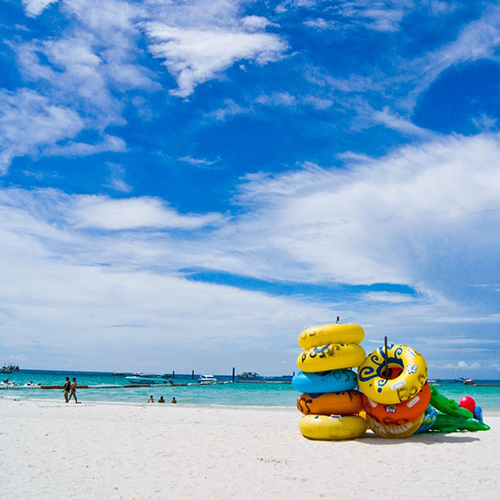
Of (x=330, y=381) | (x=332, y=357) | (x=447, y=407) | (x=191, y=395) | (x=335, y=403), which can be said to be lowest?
(x=191, y=395)

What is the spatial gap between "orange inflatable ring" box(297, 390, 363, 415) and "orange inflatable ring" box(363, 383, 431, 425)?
16.0 inches

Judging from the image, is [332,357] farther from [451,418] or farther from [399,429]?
[451,418]

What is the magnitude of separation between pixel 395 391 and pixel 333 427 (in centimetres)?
157

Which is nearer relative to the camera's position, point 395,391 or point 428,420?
point 395,391

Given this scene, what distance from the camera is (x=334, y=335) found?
11.0 meters

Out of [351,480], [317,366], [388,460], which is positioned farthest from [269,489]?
[317,366]

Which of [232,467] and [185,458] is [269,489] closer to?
[232,467]

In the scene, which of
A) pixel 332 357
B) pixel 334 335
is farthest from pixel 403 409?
pixel 334 335

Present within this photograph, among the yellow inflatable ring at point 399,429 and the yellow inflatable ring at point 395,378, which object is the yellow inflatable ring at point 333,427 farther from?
the yellow inflatable ring at point 395,378

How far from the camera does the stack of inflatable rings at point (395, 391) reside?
33.2 feet

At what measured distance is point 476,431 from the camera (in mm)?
12000

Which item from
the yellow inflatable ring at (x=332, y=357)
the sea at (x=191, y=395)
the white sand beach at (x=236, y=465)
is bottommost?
the sea at (x=191, y=395)

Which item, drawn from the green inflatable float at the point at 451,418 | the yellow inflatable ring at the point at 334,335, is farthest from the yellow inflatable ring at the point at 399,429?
the yellow inflatable ring at the point at 334,335

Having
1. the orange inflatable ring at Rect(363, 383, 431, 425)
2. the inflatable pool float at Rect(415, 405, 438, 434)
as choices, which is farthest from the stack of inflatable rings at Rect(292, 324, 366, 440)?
the inflatable pool float at Rect(415, 405, 438, 434)
